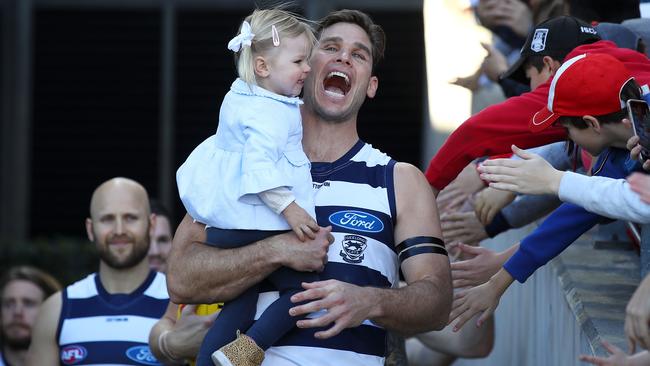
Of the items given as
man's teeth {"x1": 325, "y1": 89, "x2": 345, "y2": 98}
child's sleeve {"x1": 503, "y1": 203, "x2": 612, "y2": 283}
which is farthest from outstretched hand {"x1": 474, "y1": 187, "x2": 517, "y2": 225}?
man's teeth {"x1": 325, "y1": 89, "x2": 345, "y2": 98}

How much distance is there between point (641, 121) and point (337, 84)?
1263mm

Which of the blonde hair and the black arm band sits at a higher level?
the blonde hair

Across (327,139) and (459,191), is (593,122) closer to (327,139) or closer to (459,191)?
(327,139)

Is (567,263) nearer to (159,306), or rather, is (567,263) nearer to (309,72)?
(309,72)

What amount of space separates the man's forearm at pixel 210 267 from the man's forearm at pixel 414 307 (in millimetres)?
362

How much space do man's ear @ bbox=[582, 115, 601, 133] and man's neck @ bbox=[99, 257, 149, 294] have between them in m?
3.22

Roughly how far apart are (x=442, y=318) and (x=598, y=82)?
35.6 inches

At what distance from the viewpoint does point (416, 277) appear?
14.0ft

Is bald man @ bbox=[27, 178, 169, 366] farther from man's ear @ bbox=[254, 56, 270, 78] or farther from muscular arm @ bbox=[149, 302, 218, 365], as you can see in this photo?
man's ear @ bbox=[254, 56, 270, 78]

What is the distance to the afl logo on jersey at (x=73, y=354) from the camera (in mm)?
6320

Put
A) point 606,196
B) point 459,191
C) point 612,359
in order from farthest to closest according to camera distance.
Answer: point 459,191, point 606,196, point 612,359

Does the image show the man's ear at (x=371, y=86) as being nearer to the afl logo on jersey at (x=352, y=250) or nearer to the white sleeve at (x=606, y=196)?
the afl logo on jersey at (x=352, y=250)

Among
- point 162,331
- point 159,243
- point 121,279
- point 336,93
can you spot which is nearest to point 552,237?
point 336,93

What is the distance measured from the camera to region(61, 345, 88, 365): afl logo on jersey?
20.7 feet
